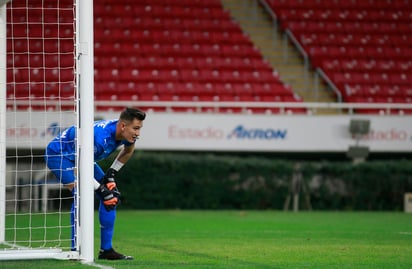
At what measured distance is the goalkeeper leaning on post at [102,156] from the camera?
9070mm

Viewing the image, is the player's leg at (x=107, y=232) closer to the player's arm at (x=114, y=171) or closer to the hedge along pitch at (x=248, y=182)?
the player's arm at (x=114, y=171)

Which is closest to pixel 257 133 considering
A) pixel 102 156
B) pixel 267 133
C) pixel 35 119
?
pixel 267 133

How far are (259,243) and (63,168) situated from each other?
138 inches

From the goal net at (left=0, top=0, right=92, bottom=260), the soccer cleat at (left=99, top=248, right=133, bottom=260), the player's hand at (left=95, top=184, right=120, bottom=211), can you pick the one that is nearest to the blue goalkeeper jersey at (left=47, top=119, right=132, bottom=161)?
the player's hand at (left=95, top=184, right=120, bottom=211)

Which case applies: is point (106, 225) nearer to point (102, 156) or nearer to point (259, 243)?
point (102, 156)

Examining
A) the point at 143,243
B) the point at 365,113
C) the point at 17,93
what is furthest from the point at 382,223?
the point at 17,93

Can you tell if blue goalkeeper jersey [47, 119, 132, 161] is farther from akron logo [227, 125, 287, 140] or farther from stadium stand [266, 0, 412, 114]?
stadium stand [266, 0, 412, 114]

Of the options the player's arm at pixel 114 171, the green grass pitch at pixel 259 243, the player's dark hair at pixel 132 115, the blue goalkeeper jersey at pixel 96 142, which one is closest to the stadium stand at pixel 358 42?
the green grass pitch at pixel 259 243

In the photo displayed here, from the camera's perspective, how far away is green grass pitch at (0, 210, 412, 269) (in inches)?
348

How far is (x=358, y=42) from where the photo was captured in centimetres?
2897

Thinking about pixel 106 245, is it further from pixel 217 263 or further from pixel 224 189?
pixel 224 189

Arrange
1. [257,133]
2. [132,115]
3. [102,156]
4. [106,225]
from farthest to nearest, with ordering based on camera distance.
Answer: [257,133]
[102,156]
[106,225]
[132,115]

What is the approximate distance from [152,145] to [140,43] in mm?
4998

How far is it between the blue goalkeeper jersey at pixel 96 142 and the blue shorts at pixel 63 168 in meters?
0.04
